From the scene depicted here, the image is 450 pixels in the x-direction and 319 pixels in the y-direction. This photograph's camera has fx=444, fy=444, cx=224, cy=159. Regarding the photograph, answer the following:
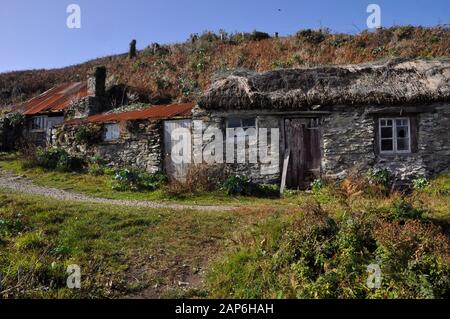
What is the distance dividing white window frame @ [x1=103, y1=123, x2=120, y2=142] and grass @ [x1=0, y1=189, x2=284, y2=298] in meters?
5.67

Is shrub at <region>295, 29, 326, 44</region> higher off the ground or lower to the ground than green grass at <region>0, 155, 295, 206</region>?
higher

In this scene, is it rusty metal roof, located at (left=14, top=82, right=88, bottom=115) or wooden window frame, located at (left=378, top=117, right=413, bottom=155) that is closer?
wooden window frame, located at (left=378, top=117, right=413, bottom=155)

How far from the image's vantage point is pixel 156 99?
68.0ft

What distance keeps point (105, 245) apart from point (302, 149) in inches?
290

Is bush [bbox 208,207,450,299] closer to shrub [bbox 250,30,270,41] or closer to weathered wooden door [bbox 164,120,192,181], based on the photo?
weathered wooden door [bbox 164,120,192,181]

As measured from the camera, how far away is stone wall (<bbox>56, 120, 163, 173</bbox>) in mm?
13906

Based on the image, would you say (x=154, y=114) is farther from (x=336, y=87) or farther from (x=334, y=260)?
(x=334, y=260)

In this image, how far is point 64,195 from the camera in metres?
11.0

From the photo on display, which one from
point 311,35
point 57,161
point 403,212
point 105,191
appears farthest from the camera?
point 311,35

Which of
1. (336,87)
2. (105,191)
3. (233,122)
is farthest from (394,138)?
(105,191)

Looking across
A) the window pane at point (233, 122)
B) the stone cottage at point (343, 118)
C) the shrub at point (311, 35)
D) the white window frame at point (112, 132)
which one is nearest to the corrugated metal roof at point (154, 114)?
the white window frame at point (112, 132)

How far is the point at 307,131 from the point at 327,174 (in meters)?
1.37

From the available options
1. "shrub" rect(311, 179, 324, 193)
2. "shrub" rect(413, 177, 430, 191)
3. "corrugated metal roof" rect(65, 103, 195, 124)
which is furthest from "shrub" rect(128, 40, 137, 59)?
"shrub" rect(413, 177, 430, 191)
